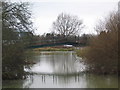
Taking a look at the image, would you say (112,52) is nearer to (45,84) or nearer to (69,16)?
(45,84)

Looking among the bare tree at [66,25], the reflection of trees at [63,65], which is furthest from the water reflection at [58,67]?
the bare tree at [66,25]

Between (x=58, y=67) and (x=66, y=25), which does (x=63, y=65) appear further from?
(x=66, y=25)

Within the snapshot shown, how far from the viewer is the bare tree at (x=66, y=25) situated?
42.5 meters

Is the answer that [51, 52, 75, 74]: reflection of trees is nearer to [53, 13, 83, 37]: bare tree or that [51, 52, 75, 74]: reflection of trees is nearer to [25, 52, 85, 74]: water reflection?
[25, 52, 85, 74]: water reflection

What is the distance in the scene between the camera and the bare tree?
139ft

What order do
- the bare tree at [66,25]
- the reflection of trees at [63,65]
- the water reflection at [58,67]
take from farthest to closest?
the bare tree at [66,25], the reflection of trees at [63,65], the water reflection at [58,67]

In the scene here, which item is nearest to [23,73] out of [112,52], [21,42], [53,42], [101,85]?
[21,42]

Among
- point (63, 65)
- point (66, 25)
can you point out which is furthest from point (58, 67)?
point (66, 25)

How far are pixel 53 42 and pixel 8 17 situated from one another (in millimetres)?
10167

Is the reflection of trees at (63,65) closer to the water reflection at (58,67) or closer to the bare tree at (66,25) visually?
the water reflection at (58,67)

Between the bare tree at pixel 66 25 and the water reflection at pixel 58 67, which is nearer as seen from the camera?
the water reflection at pixel 58 67

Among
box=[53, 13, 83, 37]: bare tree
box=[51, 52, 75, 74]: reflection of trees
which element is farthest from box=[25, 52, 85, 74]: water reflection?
box=[53, 13, 83, 37]: bare tree

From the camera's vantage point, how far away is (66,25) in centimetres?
4328

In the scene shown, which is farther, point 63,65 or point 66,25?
point 66,25
